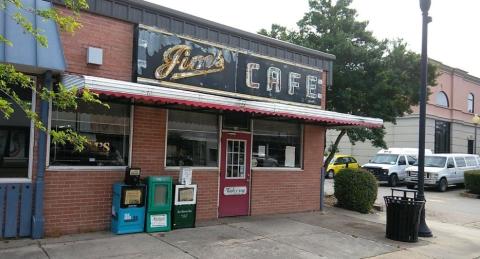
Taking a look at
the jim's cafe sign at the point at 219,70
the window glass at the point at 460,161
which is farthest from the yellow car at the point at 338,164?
the jim's cafe sign at the point at 219,70

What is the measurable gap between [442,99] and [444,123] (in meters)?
2.06

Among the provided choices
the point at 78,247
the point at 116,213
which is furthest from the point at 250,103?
the point at 78,247

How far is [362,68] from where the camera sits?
16.4m

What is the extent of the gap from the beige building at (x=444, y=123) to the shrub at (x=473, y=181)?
43.8 ft

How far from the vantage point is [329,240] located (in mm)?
9211

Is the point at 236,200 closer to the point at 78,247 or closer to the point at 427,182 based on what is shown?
the point at 78,247

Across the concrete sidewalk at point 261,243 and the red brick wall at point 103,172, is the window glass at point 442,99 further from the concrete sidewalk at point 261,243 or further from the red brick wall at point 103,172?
the red brick wall at point 103,172

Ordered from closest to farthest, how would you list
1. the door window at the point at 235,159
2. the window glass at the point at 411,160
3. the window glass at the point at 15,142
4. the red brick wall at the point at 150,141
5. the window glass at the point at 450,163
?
the window glass at the point at 15,142, the red brick wall at the point at 150,141, the door window at the point at 235,159, the window glass at the point at 450,163, the window glass at the point at 411,160

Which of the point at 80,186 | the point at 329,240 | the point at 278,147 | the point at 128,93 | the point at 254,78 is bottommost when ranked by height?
the point at 329,240

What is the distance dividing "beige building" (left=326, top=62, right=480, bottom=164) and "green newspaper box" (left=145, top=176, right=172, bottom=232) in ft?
91.7

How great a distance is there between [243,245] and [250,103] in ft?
9.46

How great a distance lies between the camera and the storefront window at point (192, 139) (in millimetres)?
9977

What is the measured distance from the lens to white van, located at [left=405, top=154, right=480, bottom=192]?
2341 centimetres

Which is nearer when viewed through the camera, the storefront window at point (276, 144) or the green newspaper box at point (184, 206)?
the green newspaper box at point (184, 206)
